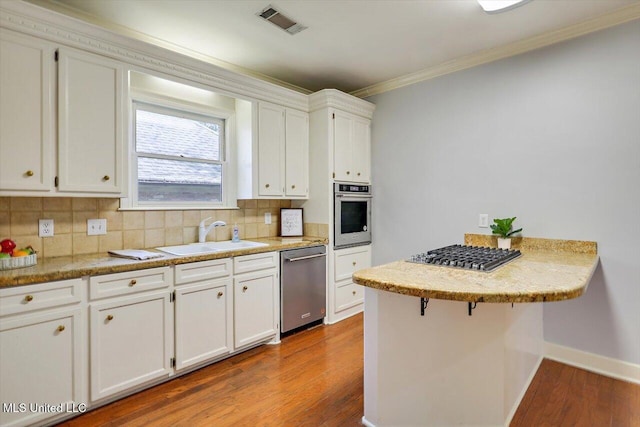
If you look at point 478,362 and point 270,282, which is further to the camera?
point 270,282

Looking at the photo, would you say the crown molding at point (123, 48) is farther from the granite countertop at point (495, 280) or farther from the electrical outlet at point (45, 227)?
the granite countertop at point (495, 280)

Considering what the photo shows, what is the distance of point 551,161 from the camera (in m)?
2.64

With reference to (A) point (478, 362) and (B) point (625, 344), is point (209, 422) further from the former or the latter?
(B) point (625, 344)

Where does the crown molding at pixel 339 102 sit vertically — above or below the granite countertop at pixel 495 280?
above

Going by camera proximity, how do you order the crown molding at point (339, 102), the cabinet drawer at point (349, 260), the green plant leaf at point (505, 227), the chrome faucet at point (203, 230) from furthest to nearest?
the cabinet drawer at point (349, 260) → the crown molding at point (339, 102) → the chrome faucet at point (203, 230) → the green plant leaf at point (505, 227)

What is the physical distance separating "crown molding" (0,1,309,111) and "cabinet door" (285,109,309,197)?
0.90 ft

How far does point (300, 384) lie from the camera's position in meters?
2.27

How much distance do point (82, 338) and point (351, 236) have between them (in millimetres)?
2445

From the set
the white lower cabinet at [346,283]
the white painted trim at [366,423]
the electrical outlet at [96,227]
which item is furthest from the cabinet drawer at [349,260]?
the electrical outlet at [96,227]

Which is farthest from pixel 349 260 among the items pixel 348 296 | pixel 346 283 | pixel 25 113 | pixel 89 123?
pixel 25 113

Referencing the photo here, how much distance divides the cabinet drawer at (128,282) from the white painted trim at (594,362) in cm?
301

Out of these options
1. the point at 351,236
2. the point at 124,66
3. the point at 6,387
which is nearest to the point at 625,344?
the point at 351,236

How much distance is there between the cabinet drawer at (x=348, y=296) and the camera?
3498mm

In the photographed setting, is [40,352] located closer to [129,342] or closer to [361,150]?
[129,342]
